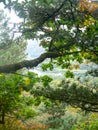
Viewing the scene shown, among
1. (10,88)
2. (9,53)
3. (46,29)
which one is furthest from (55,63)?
(9,53)

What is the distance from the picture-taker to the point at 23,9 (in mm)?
6020

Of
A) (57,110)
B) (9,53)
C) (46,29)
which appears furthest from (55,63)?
(9,53)

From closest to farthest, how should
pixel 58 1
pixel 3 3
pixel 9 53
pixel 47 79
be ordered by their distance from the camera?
pixel 3 3 < pixel 58 1 < pixel 47 79 < pixel 9 53

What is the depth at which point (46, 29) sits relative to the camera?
6.99m

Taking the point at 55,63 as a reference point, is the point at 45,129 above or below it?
below

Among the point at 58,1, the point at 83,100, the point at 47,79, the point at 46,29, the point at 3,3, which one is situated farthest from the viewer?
the point at 83,100

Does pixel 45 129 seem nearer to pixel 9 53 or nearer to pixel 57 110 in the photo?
pixel 57 110

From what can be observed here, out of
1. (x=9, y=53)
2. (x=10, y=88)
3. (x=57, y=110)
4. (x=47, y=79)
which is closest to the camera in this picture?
(x=47, y=79)

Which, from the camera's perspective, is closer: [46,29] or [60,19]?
[60,19]

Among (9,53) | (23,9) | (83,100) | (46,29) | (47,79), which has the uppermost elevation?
(23,9)

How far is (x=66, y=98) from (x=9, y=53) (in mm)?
22041

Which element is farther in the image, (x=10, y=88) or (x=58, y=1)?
(x=10, y=88)

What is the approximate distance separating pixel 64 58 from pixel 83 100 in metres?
2.66

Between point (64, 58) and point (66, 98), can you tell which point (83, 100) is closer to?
point (66, 98)
